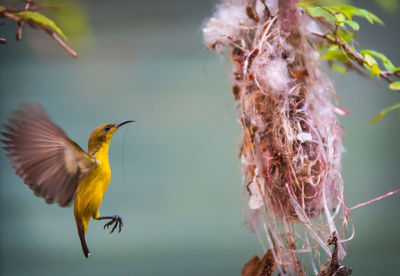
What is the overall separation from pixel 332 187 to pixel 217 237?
67cm

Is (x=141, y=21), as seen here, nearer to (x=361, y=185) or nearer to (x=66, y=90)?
(x=66, y=90)

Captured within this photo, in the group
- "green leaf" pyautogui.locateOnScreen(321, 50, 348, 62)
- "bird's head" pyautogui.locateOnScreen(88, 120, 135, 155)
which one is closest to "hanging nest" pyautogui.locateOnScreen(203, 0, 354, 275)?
"green leaf" pyautogui.locateOnScreen(321, 50, 348, 62)

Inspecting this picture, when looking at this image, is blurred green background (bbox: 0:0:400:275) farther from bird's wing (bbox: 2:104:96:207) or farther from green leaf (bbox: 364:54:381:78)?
green leaf (bbox: 364:54:381:78)

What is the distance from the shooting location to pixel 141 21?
1193 millimetres

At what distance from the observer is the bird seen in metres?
0.60

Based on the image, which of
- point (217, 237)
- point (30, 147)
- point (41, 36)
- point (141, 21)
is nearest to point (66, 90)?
point (41, 36)

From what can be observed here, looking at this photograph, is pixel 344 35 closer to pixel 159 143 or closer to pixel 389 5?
pixel 389 5

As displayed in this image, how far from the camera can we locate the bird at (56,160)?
23.5 inches

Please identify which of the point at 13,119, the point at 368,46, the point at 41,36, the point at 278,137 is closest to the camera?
the point at 13,119

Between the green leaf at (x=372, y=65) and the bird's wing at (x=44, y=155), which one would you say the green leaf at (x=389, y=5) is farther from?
the bird's wing at (x=44, y=155)

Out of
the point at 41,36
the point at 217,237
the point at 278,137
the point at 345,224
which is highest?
the point at 41,36

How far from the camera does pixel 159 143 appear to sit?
1.22 metres

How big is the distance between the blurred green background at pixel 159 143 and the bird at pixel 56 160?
5.6 inches

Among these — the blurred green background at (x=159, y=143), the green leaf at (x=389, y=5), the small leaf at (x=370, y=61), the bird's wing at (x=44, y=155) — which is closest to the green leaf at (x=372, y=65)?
the small leaf at (x=370, y=61)
